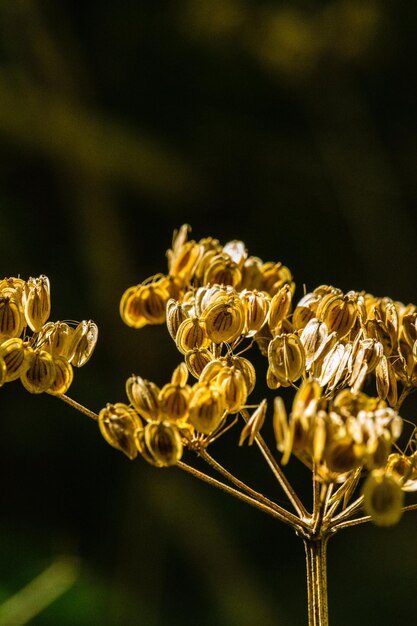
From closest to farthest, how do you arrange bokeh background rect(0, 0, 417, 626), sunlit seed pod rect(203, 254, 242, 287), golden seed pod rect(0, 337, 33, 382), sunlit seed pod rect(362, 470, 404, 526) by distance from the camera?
sunlit seed pod rect(362, 470, 404, 526) → golden seed pod rect(0, 337, 33, 382) → sunlit seed pod rect(203, 254, 242, 287) → bokeh background rect(0, 0, 417, 626)

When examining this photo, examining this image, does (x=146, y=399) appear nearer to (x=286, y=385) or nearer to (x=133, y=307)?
(x=286, y=385)

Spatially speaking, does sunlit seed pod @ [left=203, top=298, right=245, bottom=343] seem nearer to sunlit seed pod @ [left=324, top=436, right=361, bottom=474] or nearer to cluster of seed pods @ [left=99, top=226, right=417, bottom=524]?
cluster of seed pods @ [left=99, top=226, right=417, bottom=524]

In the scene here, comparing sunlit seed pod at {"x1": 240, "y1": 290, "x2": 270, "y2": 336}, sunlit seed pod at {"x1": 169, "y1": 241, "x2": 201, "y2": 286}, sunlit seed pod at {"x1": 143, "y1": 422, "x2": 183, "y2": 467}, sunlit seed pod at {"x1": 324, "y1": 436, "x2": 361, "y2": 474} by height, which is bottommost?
sunlit seed pod at {"x1": 324, "y1": 436, "x2": 361, "y2": 474}

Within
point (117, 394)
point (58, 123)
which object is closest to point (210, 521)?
point (117, 394)

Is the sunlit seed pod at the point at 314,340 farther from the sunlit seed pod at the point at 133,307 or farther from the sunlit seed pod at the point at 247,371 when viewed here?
the sunlit seed pod at the point at 133,307

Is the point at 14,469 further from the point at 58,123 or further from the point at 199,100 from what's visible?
the point at 199,100

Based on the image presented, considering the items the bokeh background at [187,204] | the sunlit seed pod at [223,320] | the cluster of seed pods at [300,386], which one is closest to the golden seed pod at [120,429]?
the cluster of seed pods at [300,386]

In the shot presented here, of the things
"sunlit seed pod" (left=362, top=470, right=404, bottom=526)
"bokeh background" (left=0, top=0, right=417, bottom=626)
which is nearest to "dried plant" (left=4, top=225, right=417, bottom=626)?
"sunlit seed pod" (left=362, top=470, right=404, bottom=526)
